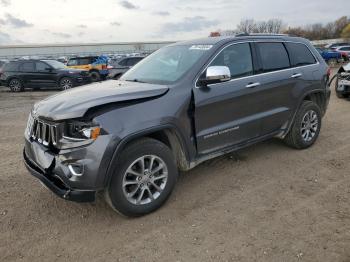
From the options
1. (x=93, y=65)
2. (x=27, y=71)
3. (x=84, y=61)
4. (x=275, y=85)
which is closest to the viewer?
(x=275, y=85)

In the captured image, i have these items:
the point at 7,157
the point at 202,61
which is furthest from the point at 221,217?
the point at 7,157

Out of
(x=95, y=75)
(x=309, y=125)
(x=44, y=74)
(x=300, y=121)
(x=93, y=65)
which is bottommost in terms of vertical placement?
(x=309, y=125)

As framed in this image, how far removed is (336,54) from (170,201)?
29332mm

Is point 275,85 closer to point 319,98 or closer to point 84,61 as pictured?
point 319,98

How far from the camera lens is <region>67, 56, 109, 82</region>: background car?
1905 cm

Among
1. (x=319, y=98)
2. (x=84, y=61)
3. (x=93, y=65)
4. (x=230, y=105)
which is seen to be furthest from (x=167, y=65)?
(x=84, y=61)

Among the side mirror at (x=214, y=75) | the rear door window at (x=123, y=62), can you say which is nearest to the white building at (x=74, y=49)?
the rear door window at (x=123, y=62)

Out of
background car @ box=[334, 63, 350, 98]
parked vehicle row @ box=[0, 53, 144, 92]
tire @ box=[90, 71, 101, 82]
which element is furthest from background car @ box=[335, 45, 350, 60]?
background car @ box=[334, 63, 350, 98]

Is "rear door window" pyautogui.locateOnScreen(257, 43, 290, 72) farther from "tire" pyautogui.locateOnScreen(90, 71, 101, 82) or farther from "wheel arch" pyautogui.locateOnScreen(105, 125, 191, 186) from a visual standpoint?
"tire" pyautogui.locateOnScreen(90, 71, 101, 82)

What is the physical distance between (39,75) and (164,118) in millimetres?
14264

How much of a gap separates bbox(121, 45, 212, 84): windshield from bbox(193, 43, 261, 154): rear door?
28 cm

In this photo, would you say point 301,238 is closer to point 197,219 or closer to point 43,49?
point 197,219

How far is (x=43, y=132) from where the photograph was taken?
350cm

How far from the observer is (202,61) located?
4094 millimetres
